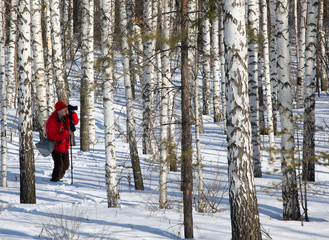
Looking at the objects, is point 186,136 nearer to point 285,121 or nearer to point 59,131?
point 285,121

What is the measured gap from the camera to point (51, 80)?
13.1m

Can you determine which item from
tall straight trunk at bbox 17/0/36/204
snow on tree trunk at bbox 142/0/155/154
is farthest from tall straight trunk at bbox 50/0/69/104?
tall straight trunk at bbox 17/0/36/204

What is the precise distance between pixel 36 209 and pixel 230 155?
A: 11.8ft

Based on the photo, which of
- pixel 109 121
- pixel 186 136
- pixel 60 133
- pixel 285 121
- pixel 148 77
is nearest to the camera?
pixel 186 136

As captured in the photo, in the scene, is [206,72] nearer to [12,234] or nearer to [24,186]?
[24,186]

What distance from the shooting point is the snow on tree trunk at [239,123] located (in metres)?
4.05

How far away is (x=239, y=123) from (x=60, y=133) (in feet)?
16.3

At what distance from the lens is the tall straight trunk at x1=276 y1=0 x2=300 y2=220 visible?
594 cm

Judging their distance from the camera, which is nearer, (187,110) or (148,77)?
(187,110)

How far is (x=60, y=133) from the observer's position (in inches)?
313

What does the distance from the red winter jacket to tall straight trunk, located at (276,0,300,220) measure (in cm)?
443

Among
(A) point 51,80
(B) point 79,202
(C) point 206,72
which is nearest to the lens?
(B) point 79,202

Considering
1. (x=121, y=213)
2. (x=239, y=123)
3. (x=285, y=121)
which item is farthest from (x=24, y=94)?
(x=285, y=121)

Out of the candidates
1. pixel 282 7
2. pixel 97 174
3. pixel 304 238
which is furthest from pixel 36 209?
pixel 282 7
